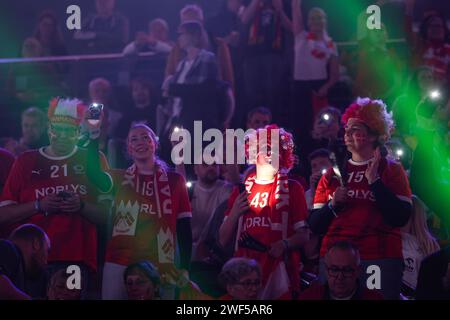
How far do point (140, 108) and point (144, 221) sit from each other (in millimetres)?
2227

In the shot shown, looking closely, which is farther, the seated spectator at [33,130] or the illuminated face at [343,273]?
the seated spectator at [33,130]

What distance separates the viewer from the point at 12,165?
19.8 feet

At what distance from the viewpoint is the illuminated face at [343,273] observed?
5133 millimetres

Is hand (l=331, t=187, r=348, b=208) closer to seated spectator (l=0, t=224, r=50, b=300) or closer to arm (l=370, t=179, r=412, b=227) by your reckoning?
arm (l=370, t=179, r=412, b=227)

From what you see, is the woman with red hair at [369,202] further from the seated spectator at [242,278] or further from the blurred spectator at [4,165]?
the blurred spectator at [4,165]

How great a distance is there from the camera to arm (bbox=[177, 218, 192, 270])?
5582mm

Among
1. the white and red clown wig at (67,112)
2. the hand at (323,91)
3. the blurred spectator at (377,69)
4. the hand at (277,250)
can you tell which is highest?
the blurred spectator at (377,69)

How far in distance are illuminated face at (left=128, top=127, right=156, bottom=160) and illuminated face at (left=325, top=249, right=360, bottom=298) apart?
149 centimetres

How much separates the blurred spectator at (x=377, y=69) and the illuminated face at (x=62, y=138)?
275 cm

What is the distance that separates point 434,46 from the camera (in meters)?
7.24

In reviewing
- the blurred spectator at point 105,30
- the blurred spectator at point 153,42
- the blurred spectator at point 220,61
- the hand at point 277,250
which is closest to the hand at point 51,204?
the hand at point 277,250

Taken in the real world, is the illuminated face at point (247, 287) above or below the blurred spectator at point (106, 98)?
below
